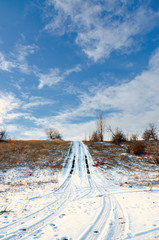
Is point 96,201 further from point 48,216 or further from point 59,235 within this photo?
point 59,235

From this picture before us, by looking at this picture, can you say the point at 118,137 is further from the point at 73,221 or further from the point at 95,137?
the point at 73,221

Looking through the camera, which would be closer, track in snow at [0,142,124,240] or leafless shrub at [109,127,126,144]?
track in snow at [0,142,124,240]

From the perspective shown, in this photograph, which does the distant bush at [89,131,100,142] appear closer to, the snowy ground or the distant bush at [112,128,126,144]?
the distant bush at [112,128,126,144]

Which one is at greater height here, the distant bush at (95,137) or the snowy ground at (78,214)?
the distant bush at (95,137)

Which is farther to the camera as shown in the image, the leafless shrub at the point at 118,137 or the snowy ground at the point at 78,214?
the leafless shrub at the point at 118,137

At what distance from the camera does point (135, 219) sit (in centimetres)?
411

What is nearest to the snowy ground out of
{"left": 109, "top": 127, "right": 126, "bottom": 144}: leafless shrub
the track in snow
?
the track in snow

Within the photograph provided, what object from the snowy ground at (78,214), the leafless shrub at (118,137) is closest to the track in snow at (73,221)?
the snowy ground at (78,214)

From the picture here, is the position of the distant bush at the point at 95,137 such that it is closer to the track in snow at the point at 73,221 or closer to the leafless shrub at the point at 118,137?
the leafless shrub at the point at 118,137

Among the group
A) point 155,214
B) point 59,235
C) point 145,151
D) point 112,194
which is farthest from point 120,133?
point 59,235

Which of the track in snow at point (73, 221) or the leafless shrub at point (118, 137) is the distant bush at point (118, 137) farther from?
the track in snow at point (73, 221)

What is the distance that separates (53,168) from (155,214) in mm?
10505

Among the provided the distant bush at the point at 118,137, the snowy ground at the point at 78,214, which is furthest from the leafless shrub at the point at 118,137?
the snowy ground at the point at 78,214

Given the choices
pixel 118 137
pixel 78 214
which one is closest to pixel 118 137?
pixel 118 137
